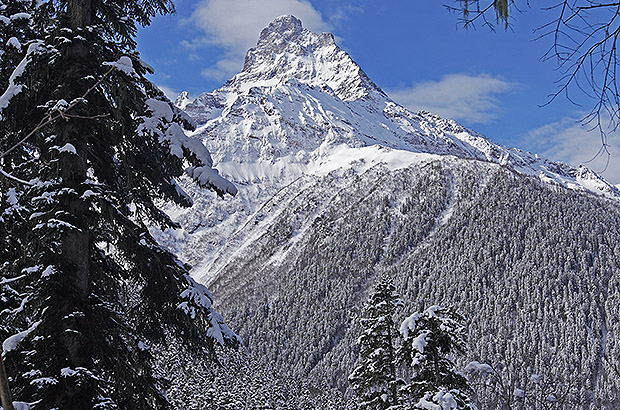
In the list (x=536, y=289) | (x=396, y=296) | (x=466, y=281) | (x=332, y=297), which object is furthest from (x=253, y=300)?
(x=396, y=296)

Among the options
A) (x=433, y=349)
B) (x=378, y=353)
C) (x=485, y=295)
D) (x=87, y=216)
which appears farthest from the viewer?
(x=485, y=295)

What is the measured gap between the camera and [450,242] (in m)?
190

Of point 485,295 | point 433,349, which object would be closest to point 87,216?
point 433,349

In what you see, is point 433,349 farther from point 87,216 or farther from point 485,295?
point 485,295

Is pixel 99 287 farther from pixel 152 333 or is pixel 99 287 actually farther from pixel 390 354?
pixel 390 354

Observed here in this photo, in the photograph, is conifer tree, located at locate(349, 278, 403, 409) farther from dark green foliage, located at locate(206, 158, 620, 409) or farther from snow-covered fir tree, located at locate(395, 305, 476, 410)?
dark green foliage, located at locate(206, 158, 620, 409)

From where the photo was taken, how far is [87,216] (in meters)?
5.25

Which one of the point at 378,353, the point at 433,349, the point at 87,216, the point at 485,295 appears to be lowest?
the point at 87,216

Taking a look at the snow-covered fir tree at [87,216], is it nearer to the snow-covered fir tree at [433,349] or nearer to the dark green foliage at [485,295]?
the snow-covered fir tree at [433,349]

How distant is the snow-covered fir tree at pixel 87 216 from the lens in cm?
479

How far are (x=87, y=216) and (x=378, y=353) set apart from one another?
970 cm

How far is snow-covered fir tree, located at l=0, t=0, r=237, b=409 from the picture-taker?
15.7ft

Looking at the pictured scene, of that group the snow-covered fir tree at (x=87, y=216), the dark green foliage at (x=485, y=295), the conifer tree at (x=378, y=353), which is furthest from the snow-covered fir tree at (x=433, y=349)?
the dark green foliage at (x=485, y=295)

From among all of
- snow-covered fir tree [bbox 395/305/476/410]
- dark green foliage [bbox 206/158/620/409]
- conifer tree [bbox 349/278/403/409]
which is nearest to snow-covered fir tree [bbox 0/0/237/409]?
snow-covered fir tree [bbox 395/305/476/410]
